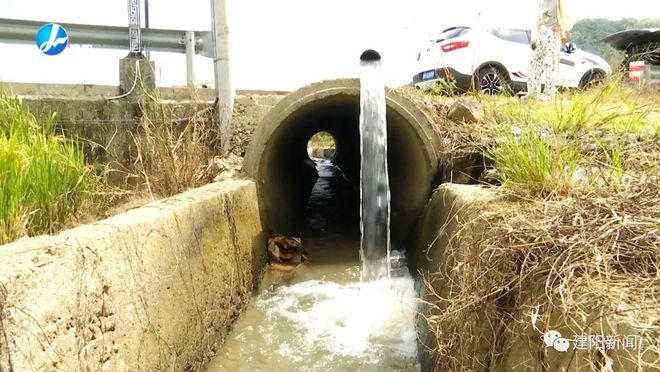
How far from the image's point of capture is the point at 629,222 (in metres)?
1.78

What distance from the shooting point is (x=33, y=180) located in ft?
8.70

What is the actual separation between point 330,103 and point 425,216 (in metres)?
2.07

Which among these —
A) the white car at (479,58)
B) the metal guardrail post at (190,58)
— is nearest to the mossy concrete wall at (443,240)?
the metal guardrail post at (190,58)

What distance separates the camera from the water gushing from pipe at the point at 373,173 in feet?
16.9

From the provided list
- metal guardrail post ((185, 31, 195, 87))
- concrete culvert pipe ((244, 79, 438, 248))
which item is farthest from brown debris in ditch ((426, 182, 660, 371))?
metal guardrail post ((185, 31, 195, 87))

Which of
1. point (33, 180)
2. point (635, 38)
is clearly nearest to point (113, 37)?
point (33, 180)

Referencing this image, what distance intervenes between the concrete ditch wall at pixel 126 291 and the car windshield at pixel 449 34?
5928mm

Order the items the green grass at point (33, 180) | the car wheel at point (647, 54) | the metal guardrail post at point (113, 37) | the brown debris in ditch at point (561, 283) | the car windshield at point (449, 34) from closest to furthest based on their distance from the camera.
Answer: the brown debris in ditch at point (561, 283) < the green grass at point (33, 180) < the car wheel at point (647, 54) < the metal guardrail post at point (113, 37) < the car windshield at point (449, 34)

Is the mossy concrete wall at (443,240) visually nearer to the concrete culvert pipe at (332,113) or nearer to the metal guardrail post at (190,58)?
the concrete culvert pipe at (332,113)

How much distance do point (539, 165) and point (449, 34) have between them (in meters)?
6.42

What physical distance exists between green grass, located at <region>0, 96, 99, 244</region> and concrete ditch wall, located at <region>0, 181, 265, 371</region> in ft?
1.52

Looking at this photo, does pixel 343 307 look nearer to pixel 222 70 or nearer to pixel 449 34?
pixel 222 70

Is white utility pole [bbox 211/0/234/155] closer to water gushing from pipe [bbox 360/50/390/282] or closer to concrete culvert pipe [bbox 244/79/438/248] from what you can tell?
concrete culvert pipe [bbox 244/79/438/248]

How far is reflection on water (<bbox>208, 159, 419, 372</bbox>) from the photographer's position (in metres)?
3.29
